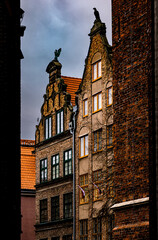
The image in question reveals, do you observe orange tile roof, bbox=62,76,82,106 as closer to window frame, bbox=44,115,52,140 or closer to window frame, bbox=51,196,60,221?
window frame, bbox=44,115,52,140

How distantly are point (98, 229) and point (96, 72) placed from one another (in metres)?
9.69

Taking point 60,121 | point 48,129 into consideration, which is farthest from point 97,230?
point 48,129

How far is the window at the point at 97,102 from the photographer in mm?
35688

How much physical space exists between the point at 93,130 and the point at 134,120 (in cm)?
1663

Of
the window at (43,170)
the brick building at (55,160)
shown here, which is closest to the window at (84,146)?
the brick building at (55,160)

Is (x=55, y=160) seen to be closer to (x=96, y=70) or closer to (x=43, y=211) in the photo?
(x=43, y=211)

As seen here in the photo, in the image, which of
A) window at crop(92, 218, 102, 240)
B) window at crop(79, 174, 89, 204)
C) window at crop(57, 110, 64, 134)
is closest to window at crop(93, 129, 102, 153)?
window at crop(79, 174, 89, 204)

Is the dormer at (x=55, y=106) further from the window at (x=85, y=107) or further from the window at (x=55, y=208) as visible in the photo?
the window at (x=55, y=208)

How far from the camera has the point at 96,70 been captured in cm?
3659

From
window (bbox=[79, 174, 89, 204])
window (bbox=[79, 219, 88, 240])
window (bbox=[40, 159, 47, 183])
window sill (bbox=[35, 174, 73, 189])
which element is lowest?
window (bbox=[79, 219, 88, 240])

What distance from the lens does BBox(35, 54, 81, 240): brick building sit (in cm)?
3894

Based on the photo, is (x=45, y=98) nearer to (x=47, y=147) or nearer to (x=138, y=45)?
(x=47, y=147)
